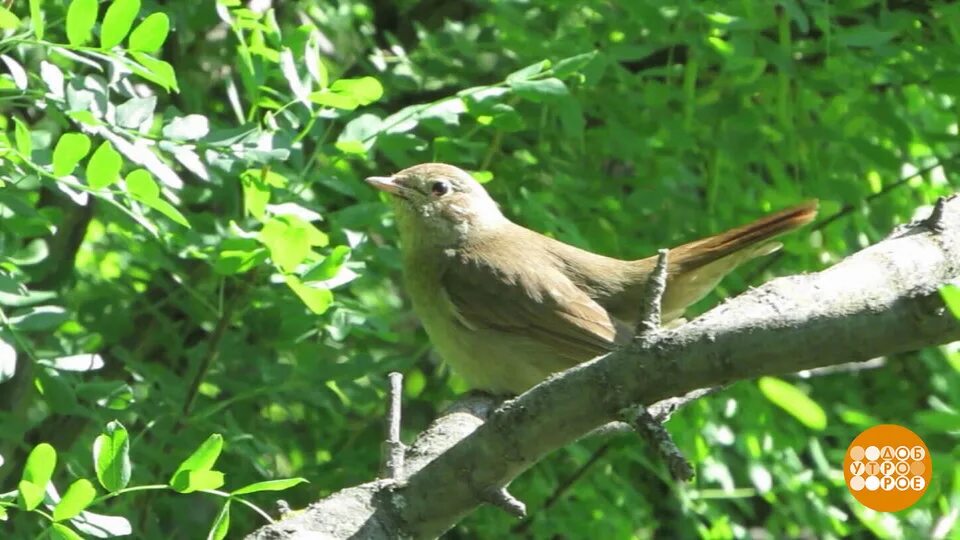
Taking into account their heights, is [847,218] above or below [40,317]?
below

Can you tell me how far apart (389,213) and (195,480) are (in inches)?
70.7

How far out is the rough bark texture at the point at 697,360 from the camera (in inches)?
87.8

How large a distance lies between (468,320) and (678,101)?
3.46 feet

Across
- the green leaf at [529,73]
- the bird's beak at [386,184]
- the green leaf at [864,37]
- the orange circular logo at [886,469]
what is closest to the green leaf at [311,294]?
the green leaf at [529,73]

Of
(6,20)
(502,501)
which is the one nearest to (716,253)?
(502,501)

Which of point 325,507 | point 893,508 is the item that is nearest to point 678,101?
point 893,508

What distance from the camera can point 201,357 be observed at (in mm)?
4312

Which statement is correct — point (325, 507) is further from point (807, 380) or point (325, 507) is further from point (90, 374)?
point (807, 380)

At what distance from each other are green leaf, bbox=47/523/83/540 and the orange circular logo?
9.29 ft

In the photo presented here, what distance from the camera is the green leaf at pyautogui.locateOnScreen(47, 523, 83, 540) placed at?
2.50 metres

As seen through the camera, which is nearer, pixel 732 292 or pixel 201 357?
pixel 201 357

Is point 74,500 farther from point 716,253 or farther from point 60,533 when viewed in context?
point 716,253

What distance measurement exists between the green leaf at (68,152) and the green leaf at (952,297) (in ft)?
5.76

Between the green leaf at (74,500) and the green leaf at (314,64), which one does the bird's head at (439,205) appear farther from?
the green leaf at (74,500)
